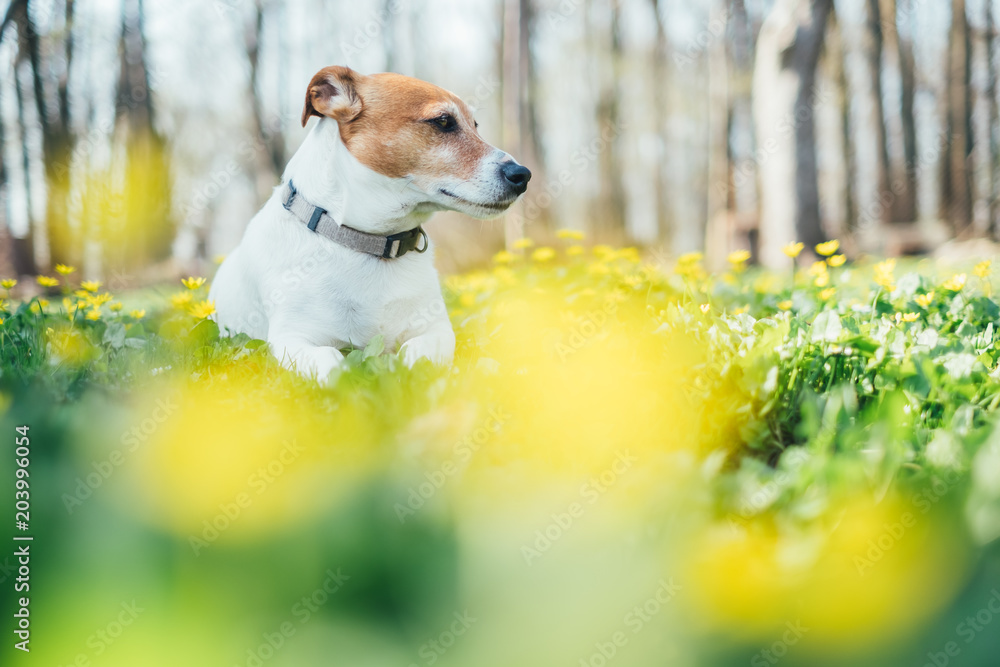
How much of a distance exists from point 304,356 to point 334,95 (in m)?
1.32

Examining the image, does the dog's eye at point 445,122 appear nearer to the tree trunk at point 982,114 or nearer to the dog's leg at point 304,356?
the dog's leg at point 304,356

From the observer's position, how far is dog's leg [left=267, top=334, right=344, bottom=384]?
8.46 ft

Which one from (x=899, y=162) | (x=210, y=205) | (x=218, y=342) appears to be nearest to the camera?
(x=218, y=342)

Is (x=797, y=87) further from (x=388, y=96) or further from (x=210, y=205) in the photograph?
(x=210, y=205)

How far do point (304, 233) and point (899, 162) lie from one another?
75.8ft

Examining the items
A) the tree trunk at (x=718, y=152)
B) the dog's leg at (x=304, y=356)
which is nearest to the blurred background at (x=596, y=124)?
the tree trunk at (x=718, y=152)

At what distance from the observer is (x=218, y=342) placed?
292 centimetres

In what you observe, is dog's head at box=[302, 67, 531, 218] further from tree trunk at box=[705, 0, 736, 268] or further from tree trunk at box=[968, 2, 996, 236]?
tree trunk at box=[968, 2, 996, 236]

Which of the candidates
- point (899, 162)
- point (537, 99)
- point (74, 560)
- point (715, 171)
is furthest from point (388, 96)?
point (899, 162)

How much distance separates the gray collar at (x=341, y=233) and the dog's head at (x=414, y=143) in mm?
283

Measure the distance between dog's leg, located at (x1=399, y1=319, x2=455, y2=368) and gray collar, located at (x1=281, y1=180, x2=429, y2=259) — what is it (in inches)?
16.2

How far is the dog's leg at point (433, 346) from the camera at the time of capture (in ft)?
8.89

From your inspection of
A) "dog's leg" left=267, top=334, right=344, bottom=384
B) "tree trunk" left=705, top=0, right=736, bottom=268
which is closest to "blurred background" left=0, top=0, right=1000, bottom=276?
"tree trunk" left=705, top=0, right=736, bottom=268

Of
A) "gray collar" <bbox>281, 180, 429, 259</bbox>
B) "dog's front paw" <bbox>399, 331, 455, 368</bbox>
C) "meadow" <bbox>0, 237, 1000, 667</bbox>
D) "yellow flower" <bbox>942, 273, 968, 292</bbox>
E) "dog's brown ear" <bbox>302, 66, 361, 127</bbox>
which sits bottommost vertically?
"dog's front paw" <bbox>399, 331, 455, 368</bbox>
